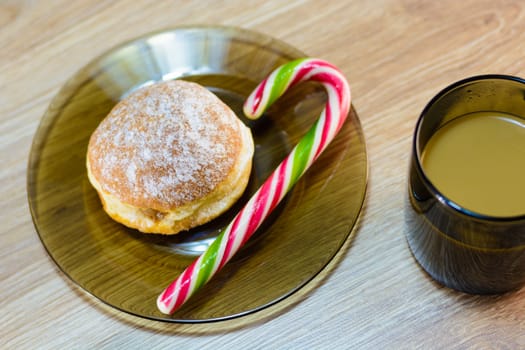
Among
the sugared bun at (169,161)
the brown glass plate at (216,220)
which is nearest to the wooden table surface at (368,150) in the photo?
the brown glass plate at (216,220)

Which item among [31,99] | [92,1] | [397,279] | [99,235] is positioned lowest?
[397,279]

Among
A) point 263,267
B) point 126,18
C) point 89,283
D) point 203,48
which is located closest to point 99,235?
point 89,283

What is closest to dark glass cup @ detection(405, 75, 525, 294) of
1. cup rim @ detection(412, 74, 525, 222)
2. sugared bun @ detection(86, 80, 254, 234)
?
cup rim @ detection(412, 74, 525, 222)

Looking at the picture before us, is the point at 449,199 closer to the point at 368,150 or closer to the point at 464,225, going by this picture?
the point at 464,225

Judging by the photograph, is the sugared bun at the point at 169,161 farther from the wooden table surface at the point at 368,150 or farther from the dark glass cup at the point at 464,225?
the dark glass cup at the point at 464,225

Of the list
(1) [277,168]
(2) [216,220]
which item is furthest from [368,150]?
(2) [216,220]

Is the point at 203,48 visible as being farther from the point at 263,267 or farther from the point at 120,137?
the point at 263,267
